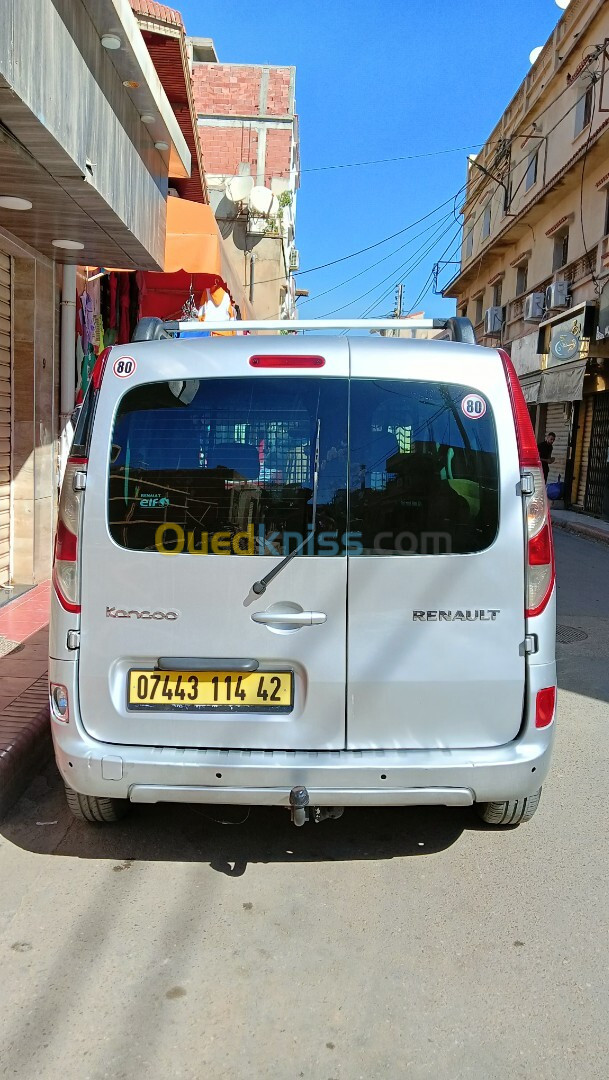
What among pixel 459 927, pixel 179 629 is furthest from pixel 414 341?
pixel 459 927

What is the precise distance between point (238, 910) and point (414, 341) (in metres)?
2.25

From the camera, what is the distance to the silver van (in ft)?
9.29

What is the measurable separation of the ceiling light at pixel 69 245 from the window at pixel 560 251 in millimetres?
17115

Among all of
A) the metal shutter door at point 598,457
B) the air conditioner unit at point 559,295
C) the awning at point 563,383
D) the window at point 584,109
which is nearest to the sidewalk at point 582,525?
the metal shutter door at point 598,457

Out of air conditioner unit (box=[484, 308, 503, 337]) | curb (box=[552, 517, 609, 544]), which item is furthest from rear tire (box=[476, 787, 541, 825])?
air conditioner unit (box=[484, 308, 503, 337])

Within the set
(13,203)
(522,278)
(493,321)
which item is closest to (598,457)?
(522,278)

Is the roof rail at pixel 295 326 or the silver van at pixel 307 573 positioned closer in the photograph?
the silver van at pixel 307 573

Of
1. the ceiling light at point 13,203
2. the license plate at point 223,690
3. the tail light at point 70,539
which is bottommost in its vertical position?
the license plate at point 223,690

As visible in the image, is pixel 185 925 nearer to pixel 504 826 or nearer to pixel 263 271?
pixel 504 826

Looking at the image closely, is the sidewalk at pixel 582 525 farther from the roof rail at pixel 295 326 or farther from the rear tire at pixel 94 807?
the rear tire at pixel 94 807

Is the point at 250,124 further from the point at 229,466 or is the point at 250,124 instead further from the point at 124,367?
the point at 229,466

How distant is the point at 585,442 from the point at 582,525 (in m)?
3.87

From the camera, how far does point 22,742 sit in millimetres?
4004

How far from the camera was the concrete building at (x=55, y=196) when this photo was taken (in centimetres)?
443
